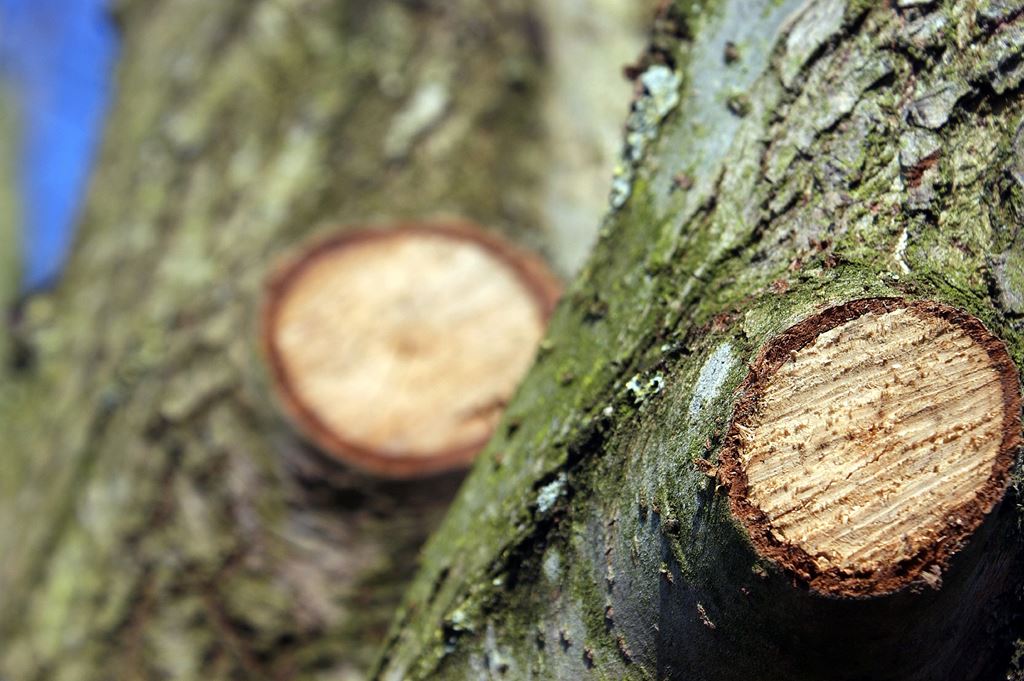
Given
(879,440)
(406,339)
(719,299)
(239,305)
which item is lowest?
(879,440)

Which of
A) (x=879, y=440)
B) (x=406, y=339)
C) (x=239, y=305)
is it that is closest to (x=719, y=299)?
(x=879, y=440)

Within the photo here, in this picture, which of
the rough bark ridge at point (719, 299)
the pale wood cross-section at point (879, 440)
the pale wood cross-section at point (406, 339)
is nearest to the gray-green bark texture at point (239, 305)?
the pale wood cross-section at point (406, 339)

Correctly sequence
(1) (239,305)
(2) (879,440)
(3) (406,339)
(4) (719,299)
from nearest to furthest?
(2) (879,440) → (4) (719,299) → (3) (406,339) → (1) (239,305)

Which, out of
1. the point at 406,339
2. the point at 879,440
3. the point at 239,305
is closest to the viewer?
the point at 879,440

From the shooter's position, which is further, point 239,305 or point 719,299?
point 239,305

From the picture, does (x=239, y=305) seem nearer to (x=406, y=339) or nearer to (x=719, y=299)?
(x=406, y=339)

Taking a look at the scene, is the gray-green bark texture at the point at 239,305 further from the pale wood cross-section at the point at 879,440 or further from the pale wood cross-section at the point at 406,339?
the pale wood cross-section at the point at 879,440

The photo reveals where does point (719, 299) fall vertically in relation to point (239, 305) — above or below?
below
